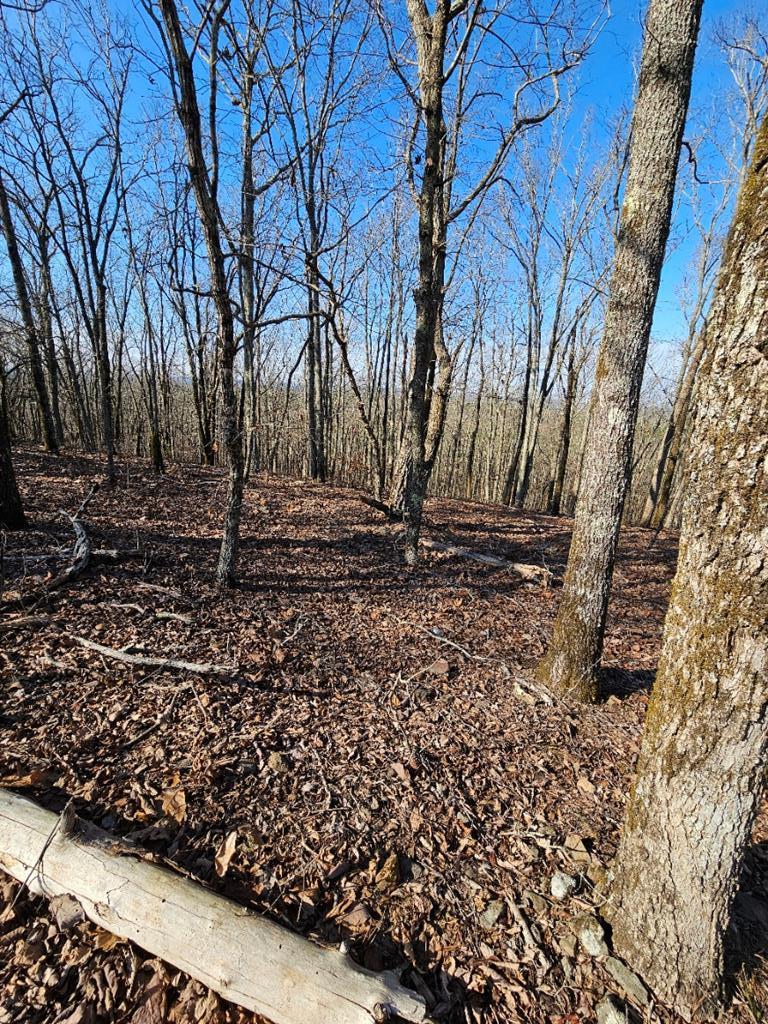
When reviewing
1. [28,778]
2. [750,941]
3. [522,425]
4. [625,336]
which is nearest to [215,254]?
[625,336]

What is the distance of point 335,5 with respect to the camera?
7434 mm

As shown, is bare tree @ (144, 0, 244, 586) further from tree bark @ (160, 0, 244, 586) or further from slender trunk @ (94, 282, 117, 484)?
slender trunk @ (94, 282, 117, 484)

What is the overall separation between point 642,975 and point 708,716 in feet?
4.05

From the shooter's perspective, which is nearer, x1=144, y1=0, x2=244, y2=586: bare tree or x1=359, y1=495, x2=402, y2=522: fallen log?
x1=144, y1=0, x2=244, y2=586: bare tree

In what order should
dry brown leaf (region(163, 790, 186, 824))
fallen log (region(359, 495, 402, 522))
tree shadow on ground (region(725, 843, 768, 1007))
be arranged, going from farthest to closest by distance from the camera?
fallen log (region(359, 495, 402, 522)) < dry brown leaf (region(163, 790, 186, 824)) < tree shadow on ground (region(725, 843, 768, 1007))

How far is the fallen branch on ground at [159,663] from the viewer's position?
3322 mm

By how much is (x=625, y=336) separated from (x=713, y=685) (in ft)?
8.40

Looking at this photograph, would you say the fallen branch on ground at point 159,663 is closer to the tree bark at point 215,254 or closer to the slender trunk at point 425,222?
the tree bark at point 215,254

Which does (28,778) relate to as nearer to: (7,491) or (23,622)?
(23,622)

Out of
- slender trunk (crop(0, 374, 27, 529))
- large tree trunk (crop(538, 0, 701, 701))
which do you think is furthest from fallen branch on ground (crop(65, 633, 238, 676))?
slender trunk (crop(0, 374, 27, 529))

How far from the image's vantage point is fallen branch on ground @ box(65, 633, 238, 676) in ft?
10.9

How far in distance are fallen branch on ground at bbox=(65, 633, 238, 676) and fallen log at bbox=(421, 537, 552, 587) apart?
4.27 m

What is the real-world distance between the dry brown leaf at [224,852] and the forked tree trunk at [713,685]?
1.80m

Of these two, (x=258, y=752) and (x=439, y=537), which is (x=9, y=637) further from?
(x=439, y=537)
